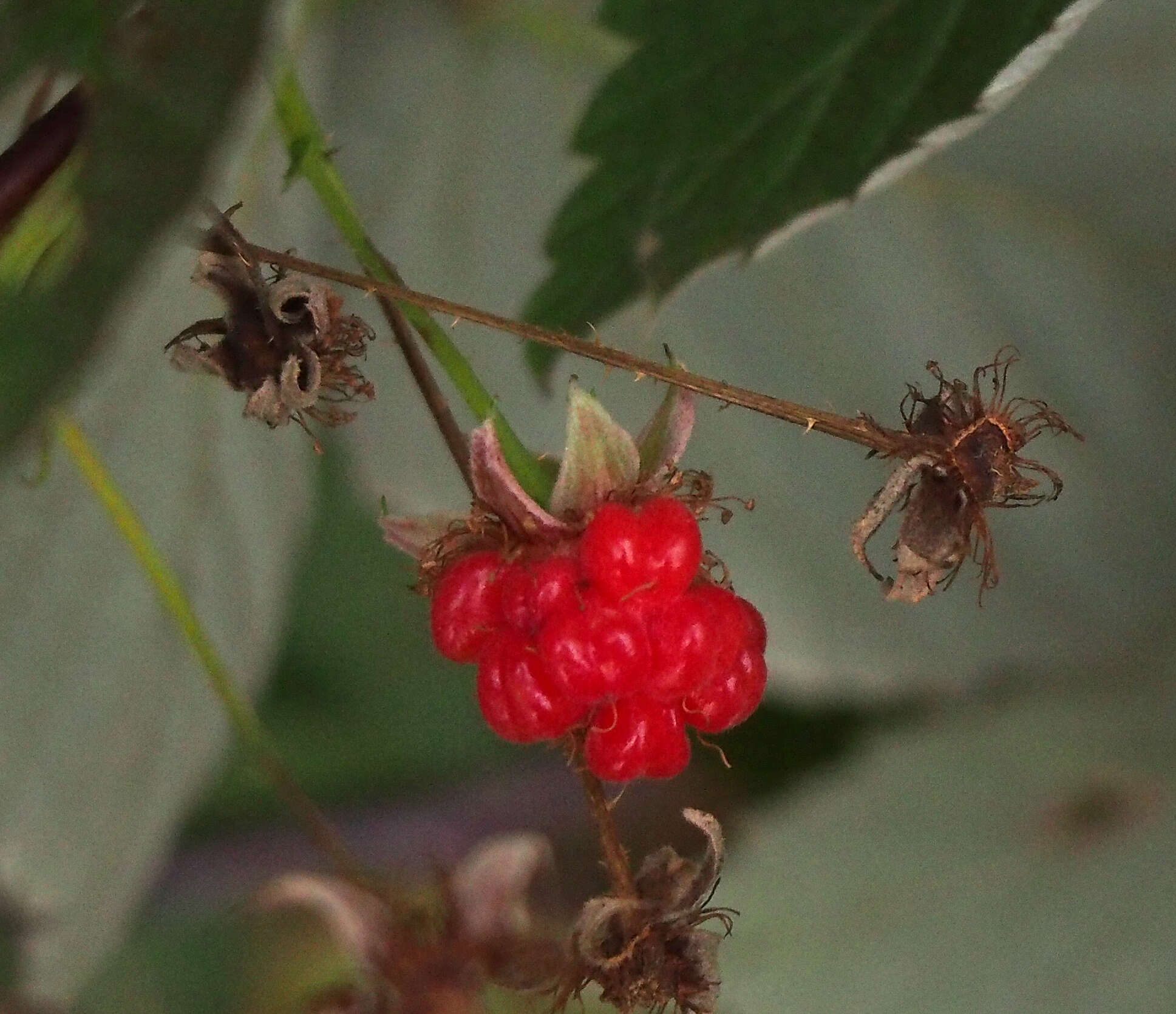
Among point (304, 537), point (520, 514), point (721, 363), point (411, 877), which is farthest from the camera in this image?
point (304, 537)

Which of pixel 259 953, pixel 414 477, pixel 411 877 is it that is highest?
pixel 414 477

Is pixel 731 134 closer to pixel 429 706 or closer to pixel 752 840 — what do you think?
pixel 752 840

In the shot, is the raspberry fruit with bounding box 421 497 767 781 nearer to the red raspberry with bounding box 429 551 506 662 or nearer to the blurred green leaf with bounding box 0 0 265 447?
the red raspberry with bounding box 429 551 506 662

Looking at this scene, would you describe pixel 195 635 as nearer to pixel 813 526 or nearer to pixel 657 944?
pixel 657 944

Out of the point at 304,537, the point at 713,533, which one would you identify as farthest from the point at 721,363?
the point at 304,537

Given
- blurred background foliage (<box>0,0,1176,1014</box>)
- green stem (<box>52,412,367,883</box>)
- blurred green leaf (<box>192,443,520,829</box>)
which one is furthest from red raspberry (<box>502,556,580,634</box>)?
blurred green leaf (<box>192,443,520,829</box>)

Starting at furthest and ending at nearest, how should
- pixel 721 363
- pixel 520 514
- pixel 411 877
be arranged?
pixel 411 877, pixel 721 363, pixel 520 514
